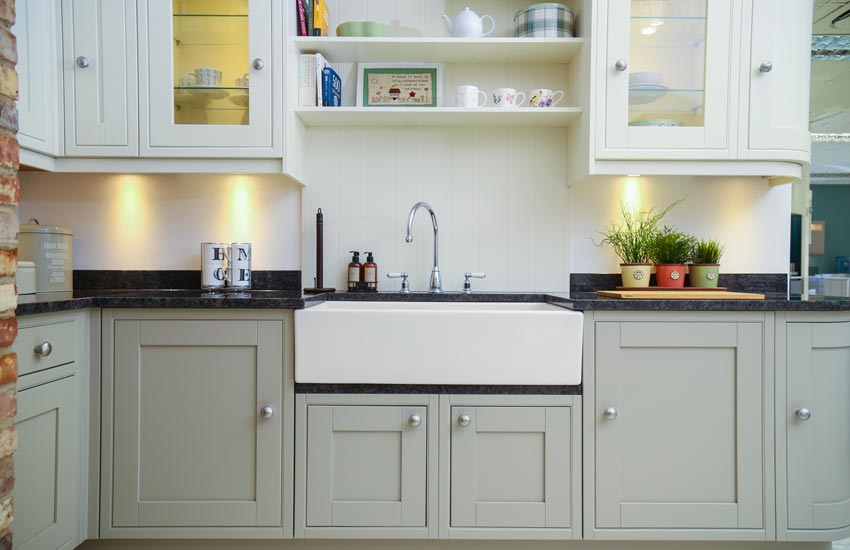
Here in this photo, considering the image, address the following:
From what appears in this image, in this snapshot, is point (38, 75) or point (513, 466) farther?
point (38, 75)

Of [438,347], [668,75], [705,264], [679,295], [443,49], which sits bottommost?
[438,347]

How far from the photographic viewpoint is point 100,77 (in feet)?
6.47

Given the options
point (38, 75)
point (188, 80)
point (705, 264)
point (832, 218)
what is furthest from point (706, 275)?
point (832, 218)

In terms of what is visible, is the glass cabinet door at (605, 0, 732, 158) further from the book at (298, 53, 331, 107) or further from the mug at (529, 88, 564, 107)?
the book at (298, 53, 331, 107)

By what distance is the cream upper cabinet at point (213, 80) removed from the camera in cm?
197

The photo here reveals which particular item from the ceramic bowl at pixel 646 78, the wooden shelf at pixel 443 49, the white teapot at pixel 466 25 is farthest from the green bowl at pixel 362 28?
the ceramic bowl at pixel 646 78

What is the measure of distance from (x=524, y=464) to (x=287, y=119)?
1383 mm

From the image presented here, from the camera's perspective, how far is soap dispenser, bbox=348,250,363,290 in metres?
2.22

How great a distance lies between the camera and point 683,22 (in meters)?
1.99

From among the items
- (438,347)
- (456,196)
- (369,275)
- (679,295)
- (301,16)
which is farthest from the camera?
(456,196)

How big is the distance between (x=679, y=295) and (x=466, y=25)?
1.22m

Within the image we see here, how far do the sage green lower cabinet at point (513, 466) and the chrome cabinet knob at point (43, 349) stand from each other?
109 cm

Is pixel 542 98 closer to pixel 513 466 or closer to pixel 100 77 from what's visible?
pixel 513 466

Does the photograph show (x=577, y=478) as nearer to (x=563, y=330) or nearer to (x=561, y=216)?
(x=563, y=330)
